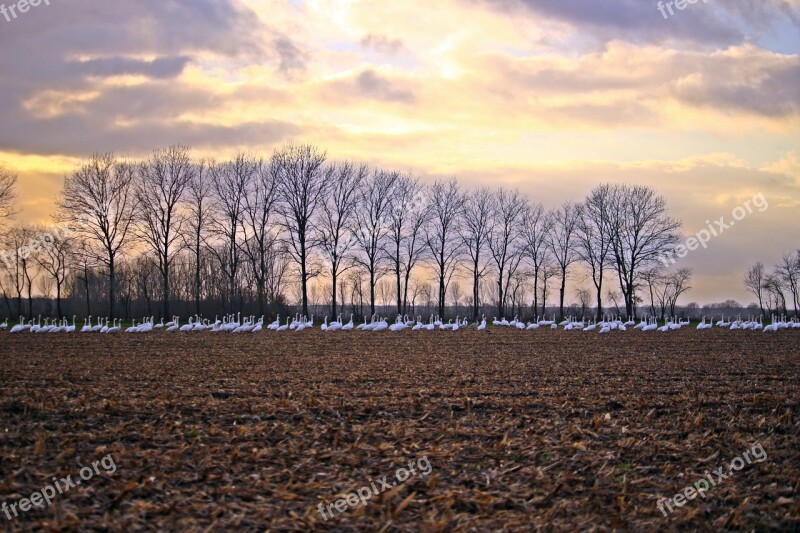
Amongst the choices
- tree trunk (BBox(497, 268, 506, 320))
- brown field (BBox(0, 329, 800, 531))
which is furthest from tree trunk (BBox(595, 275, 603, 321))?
brown field (BBox(0, 329, 800, 531))

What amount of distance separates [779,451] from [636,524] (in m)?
4.61

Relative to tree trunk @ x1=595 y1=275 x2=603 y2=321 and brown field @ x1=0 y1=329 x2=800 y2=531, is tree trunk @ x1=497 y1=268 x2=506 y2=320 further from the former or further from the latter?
brown field @ x1=0 y1=329 x2=800 y2=531

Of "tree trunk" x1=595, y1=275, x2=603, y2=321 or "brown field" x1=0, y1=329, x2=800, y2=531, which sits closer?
"brown field" x1=0, y1=329, x2=800, y2=531

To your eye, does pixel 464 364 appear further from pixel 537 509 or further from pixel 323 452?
pixel 537 509

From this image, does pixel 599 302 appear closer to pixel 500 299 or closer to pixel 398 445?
pixel 500 299

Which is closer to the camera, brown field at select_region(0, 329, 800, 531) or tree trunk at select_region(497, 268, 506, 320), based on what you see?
brown field at select_region(0, 329, 800, 531)

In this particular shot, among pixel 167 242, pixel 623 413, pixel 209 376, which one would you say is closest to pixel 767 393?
pixel 623 413

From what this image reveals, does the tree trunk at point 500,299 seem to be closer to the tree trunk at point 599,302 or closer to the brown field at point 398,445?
the tree trunk at point 599,302

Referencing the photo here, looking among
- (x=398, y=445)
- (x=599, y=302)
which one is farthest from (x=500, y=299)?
(x=398, y=445)

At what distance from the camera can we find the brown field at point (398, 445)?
8.01m

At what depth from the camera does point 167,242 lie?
2500 inches

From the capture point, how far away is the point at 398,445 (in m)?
10.7

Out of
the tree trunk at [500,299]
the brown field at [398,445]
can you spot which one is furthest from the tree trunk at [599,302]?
the brown field at [398,445]

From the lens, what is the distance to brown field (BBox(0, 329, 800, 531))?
8008mm
